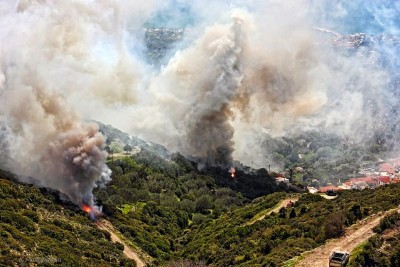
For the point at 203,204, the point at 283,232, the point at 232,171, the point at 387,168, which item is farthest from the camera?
the point at 387,168

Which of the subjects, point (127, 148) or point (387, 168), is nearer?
point (127, 148)

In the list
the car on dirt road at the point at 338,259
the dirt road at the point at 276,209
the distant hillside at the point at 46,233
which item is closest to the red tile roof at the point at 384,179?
the dirt road at the point at 276,209

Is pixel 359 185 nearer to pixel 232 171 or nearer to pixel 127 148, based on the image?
pixel 232 171

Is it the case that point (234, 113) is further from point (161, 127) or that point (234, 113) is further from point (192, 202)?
point (192, 202)

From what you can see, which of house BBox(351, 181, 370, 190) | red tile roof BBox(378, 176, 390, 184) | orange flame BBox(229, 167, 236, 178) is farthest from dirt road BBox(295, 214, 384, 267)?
red tile roof BBox(378, 176, 390, 184)

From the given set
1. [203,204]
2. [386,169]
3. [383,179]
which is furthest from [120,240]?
[386,169]

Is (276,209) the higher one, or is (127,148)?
(127,148)

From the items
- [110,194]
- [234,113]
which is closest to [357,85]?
[234,113]
